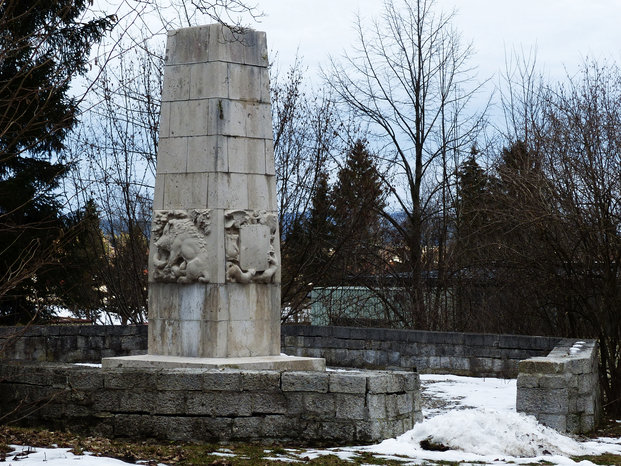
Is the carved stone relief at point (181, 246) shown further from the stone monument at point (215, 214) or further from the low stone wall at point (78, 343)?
the low stone wall at point (78, 343)

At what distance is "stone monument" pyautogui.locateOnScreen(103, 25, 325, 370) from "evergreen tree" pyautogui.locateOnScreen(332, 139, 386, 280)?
10.7 metres

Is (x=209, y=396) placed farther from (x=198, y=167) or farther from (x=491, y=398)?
(x=491, y=398)

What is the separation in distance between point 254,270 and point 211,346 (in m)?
0.94

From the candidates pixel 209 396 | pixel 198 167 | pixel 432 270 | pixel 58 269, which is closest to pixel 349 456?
pixel 209 396

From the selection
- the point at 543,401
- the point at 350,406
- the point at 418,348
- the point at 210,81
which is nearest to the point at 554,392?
the point at 543,401

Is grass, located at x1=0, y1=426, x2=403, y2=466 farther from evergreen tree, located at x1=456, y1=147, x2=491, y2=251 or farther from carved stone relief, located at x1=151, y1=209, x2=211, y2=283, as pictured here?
evergreen tree, located at x1=456, y1=147, x2=491, y2=251

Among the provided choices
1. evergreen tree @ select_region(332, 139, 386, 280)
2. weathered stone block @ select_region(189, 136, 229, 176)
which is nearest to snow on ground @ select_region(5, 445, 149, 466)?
weathered stone block @ select_region(189, 136, 229, 176)

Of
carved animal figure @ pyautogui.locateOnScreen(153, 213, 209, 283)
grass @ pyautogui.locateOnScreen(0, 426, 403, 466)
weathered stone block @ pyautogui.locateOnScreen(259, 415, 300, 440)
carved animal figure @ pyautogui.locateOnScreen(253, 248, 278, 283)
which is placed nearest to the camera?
grass @ pyautogui.locateOnScreen(0, 426, 403, 466)

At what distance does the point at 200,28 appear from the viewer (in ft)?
35.5

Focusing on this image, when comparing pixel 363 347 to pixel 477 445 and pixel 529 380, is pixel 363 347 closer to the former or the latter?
pixel 529 380

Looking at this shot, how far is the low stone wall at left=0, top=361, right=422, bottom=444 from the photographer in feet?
28.2

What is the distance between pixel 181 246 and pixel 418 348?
626 centimetres

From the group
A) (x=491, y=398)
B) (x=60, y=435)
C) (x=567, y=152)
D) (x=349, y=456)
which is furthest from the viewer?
(x=567, y=152)

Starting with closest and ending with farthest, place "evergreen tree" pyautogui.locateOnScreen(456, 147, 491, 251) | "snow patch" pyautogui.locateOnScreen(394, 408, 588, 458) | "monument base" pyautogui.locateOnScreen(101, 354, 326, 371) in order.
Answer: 1. "snow patch" pyautogui.locateOnScreen(394, 408, 588, 458)
2. "monument base" pyautogui.locateOnScreen(101, 354, 326, 371)
3. "evergreen tree" pyautogui.locateOnScreen(456, 147, 491, 251)
